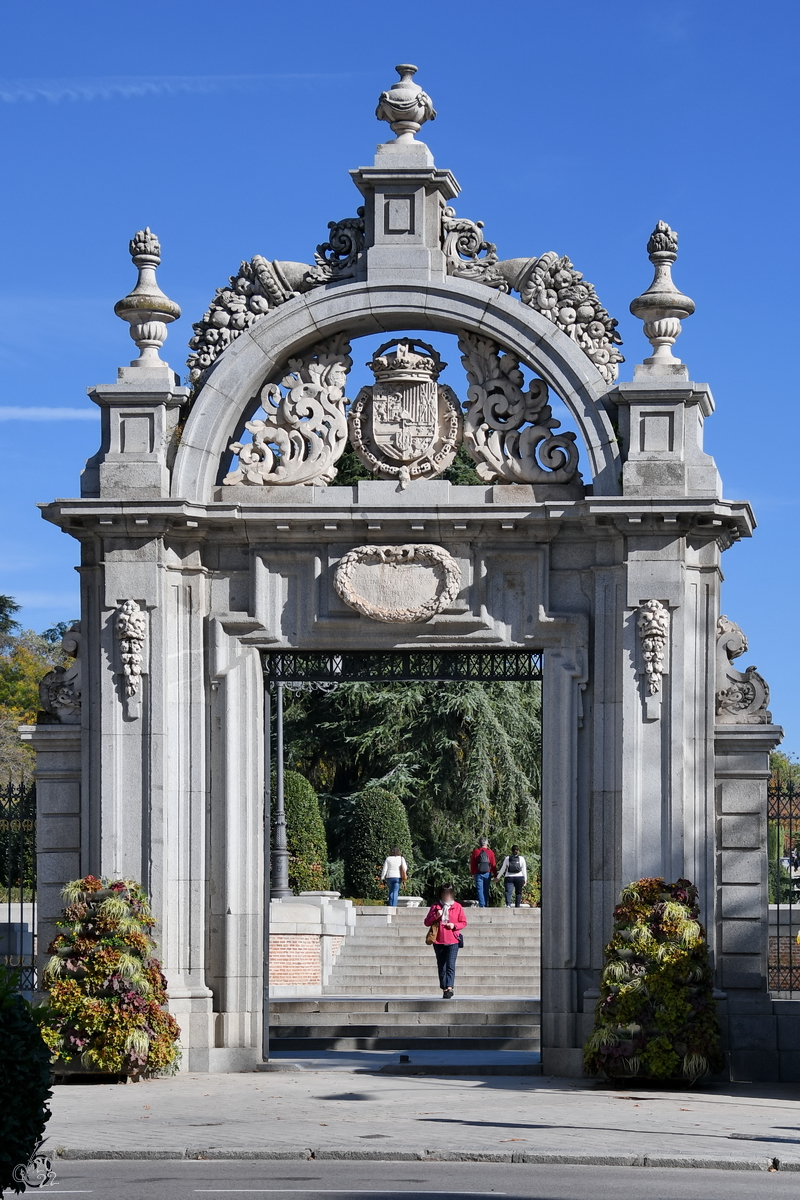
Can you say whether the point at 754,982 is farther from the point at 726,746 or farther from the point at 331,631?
the point at 331,631

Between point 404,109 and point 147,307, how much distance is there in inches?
109

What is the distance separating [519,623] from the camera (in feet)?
57.4

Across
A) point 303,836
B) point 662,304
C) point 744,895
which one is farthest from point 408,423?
point 303,836

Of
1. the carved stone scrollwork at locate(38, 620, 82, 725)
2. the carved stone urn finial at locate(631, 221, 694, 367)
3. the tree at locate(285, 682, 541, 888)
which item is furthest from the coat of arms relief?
the tree at locate(285, 682, 541, 888)

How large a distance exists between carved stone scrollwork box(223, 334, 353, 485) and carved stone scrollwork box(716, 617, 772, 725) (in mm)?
3619

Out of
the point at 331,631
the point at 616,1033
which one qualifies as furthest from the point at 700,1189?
the point at 331,631

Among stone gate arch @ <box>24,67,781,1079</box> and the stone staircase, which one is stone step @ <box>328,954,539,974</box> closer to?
the stone staircase

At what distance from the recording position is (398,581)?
57.4ft

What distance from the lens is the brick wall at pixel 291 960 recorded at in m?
26.9

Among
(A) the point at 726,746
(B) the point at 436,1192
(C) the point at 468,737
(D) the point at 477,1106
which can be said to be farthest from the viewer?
(C) the point at 468,737

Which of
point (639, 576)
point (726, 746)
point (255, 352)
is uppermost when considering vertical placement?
point (255, 352)

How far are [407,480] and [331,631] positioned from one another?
1.43m

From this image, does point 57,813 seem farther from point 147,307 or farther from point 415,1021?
point 415,1021

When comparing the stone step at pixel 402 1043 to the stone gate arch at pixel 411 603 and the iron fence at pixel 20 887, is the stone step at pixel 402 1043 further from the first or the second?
the stone gate arch at pixel 411 603
